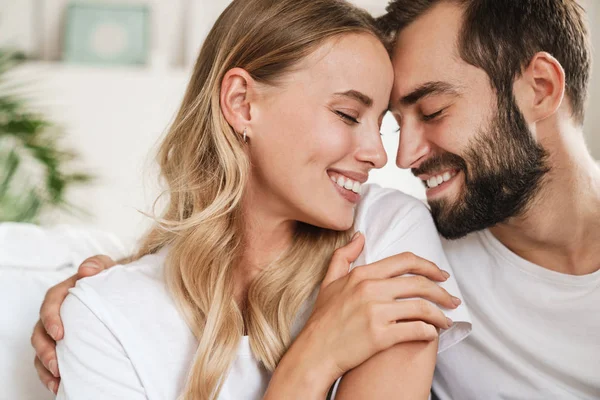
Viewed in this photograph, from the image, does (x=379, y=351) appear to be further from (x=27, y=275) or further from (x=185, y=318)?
(x=27, y=275)

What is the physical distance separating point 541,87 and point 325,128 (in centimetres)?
61

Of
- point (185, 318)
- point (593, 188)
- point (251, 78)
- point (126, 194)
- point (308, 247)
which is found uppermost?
point (251, 78)

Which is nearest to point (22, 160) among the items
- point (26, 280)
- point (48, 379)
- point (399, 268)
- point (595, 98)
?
point (26, 280)

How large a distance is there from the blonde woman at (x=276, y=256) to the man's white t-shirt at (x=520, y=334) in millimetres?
272

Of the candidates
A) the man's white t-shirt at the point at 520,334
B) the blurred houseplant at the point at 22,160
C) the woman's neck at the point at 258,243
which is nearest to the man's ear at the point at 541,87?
the man's white t-shirt at the point at 520,334

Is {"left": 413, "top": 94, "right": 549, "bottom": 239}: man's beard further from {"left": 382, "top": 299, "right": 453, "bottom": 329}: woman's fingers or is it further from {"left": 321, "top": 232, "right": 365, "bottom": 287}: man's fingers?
{"left": 382, "top": 299, "right": 453, "bottom": 329}: woman's fingers

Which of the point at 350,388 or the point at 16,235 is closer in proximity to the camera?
the point at 350,388

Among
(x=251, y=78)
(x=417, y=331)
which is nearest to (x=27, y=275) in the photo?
(x=251, y=78)

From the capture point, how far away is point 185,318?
4.87 ft

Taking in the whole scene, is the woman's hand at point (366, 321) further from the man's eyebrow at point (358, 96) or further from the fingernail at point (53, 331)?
the fingernail at point (53, 331)

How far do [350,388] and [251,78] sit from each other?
719 millimetres

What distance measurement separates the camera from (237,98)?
1568mm

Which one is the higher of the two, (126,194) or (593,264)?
(593,264)

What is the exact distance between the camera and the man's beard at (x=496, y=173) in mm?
1673
